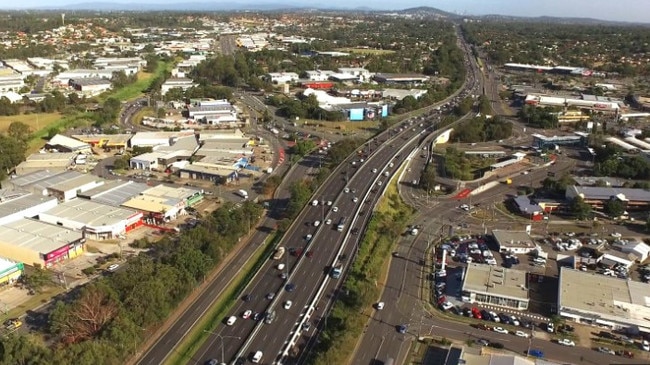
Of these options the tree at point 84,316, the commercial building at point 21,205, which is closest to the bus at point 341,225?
the tree at point 84,316

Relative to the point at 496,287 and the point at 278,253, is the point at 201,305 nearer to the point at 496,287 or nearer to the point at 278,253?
the point at 278,253

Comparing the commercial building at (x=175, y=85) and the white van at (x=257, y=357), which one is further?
the commercial building at (x=175, y=85)

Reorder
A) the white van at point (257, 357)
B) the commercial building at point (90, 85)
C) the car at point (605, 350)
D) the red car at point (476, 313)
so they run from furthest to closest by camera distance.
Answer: the commercial building at point (90, 85) < the red car at point (476, 313) < the car at point (605, 350) < the white van at point (257, 357)

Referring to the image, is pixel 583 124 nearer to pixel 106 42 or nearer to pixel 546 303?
pixel 546 303

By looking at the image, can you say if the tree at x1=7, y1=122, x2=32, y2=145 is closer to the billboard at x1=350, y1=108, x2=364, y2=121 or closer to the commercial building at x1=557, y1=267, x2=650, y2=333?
the billboard at x1=350, y1=108, x2=364, y2=121

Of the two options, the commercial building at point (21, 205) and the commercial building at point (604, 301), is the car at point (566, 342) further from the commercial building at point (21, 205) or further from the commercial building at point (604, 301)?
the commercial building at point (21, 205)

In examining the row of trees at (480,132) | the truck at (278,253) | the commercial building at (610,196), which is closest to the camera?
the truck at (278,253)

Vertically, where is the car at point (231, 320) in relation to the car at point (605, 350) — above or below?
below
